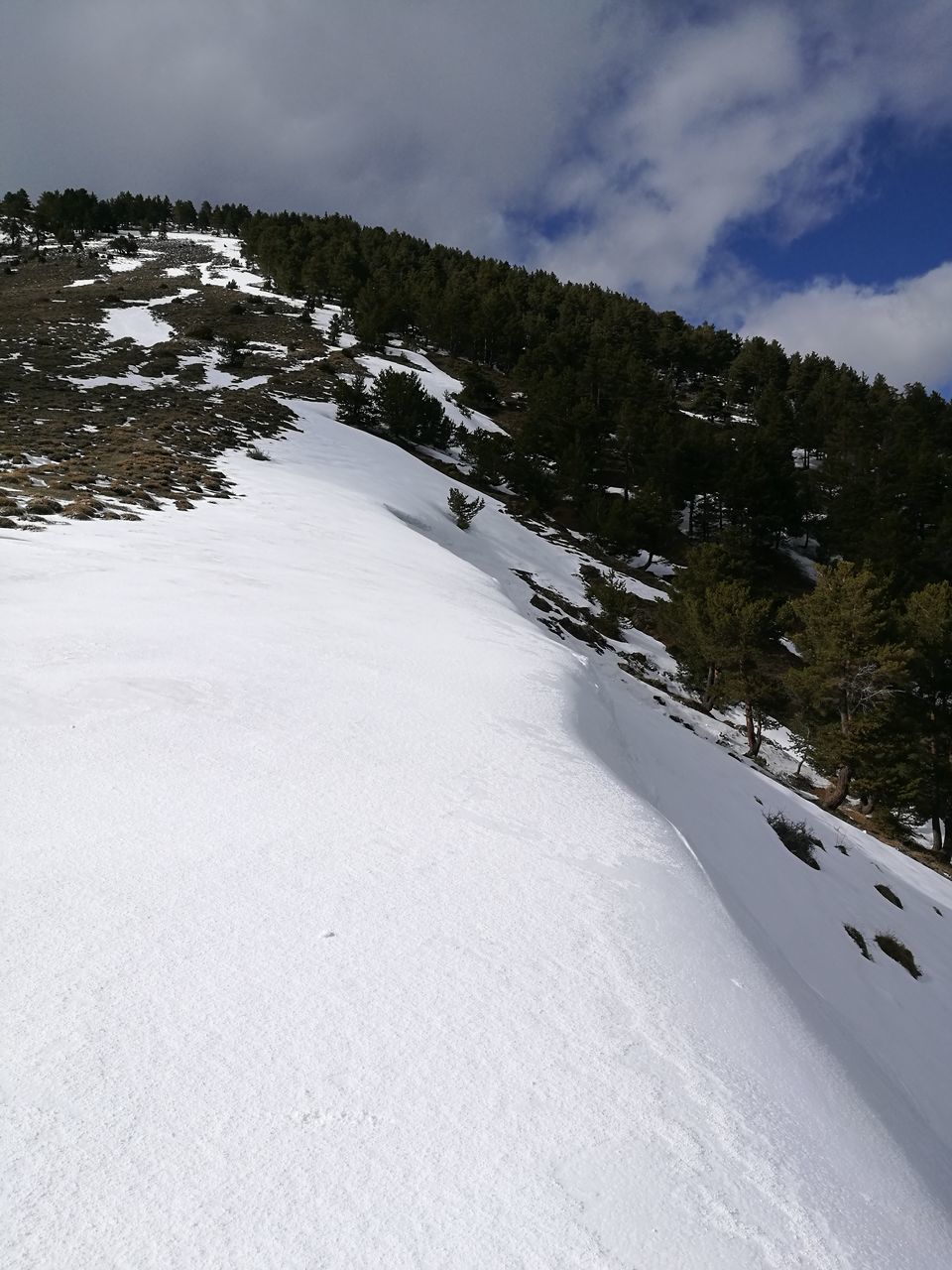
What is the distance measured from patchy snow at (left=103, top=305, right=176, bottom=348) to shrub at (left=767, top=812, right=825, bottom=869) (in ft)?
180

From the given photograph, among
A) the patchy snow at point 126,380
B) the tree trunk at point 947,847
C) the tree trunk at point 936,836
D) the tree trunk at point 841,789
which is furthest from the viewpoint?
the patchy snow at point 126,380

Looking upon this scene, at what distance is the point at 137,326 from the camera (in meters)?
52.1

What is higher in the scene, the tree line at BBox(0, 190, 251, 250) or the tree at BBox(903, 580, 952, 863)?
the tree line at BBox(0, 190, 251, 250)

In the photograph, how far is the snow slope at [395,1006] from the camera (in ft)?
6.10

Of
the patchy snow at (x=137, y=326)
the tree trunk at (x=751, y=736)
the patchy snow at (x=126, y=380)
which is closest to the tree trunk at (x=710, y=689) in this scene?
the tree trunk at (x=751, y=736)

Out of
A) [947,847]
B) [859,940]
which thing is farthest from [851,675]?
[859,940]

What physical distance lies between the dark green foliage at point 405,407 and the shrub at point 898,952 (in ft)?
139

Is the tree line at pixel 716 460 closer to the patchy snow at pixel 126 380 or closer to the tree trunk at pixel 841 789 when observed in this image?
the tree trunk at pixel 841 789

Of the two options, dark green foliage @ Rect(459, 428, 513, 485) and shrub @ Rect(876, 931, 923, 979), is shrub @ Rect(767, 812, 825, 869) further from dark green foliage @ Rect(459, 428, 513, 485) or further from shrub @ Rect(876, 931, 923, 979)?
dark green foliage @ Rect(459, 428, 513, 485)

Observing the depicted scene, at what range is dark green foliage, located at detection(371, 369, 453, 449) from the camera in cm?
4338

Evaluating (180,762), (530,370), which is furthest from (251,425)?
(530,370)

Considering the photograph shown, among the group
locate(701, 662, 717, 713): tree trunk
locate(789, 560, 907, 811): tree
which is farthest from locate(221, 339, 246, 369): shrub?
locate(789, 560, 907, 811): tree

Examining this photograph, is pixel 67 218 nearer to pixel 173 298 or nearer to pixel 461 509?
pixel 173 298

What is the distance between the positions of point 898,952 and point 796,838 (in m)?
2.04
